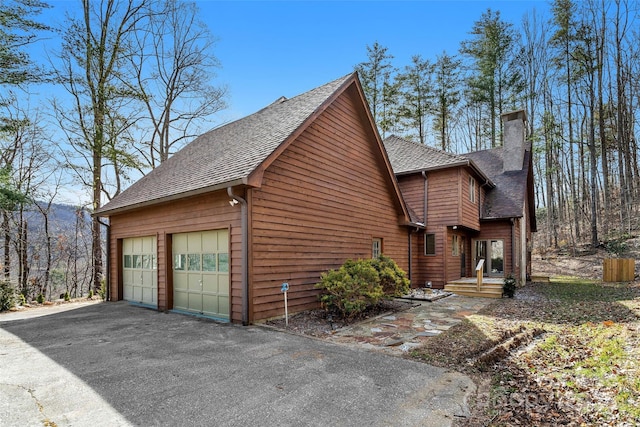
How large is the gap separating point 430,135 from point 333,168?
19.8 meters

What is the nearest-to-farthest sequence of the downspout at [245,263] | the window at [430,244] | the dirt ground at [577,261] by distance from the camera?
the downspout at [245,263]
the window at [430,244]
the dirt ground at [577,261]

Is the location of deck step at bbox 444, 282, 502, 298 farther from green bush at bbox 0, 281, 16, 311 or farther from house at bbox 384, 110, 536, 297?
green bush at bbox 0, 281, 16, 311

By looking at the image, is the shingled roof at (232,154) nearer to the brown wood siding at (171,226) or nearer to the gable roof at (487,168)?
the brown wood siding at (171,226)

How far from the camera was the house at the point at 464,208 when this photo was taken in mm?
13211

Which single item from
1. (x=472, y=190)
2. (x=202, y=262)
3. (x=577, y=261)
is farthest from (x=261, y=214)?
(x=577, y=261)

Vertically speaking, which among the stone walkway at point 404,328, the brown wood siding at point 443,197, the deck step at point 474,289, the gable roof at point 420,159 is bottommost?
the deck step at point 474,289


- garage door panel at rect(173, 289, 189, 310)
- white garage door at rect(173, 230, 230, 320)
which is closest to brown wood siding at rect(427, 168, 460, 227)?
white garage door at rect(173, 230, 230, 320)

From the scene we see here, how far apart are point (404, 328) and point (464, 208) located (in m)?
8.18

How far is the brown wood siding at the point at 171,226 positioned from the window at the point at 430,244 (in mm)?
9265

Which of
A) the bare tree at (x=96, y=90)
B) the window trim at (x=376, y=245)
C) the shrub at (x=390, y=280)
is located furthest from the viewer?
the bare tree at (x=96, y=90)

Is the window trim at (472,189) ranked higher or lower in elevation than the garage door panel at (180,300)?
higher

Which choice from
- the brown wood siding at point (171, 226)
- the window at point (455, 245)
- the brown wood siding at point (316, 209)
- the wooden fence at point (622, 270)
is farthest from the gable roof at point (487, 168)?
the brown wood siding at point (171, 226)

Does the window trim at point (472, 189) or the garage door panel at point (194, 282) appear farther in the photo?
the window trim at point (472, 189)

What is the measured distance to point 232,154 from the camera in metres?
8.46
